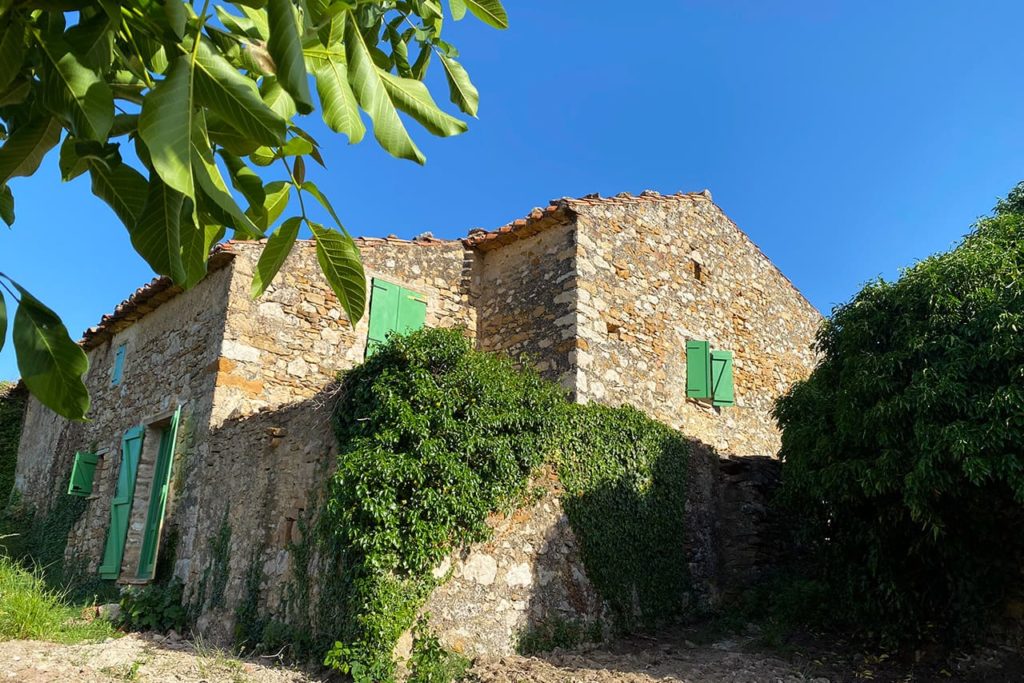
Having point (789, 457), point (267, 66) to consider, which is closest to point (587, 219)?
point (789, 457)

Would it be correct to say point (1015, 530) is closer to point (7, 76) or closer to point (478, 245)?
point (478, 245)

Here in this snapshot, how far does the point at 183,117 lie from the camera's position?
1394mm

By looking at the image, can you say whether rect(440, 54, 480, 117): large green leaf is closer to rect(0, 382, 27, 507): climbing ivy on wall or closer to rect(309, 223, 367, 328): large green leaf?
rect(309, 223, 367, 328): large green leaf

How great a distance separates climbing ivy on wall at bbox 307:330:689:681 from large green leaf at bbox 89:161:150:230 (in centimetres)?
497

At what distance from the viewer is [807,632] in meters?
8.11

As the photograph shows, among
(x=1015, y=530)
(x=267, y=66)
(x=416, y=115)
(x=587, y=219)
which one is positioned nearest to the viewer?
(x=416, y=115)

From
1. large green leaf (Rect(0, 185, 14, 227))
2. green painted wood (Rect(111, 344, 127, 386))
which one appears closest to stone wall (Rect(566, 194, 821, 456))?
green painted wood (Rect(111, 344, 127, 386))

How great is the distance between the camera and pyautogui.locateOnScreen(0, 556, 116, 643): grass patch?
7.50 m

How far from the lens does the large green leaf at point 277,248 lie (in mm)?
1802

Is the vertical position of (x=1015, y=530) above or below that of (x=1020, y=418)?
below

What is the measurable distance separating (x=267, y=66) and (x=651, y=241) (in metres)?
9.39

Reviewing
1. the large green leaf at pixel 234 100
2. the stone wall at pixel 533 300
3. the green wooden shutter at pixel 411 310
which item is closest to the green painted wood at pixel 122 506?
the green wooden shutter at pixel 411 310

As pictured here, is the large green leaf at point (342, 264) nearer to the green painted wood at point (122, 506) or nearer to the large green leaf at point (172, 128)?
the large green leaf at point (172, 128)

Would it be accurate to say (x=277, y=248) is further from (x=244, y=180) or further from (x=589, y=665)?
(x=589, y=665)
